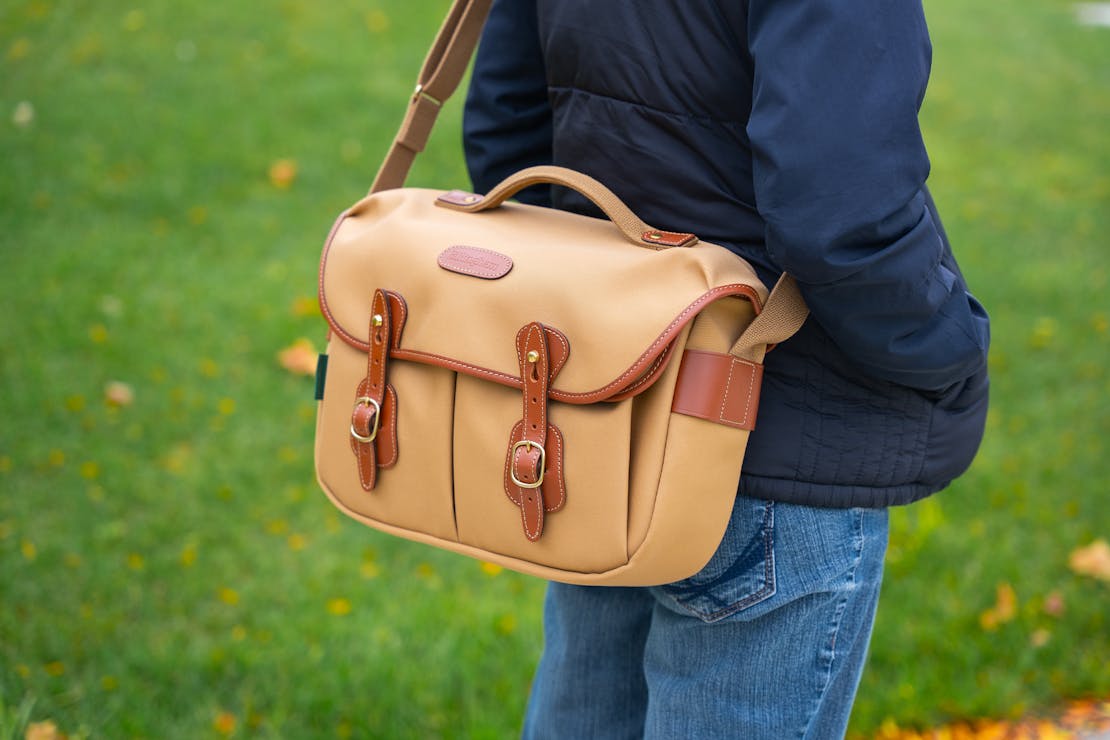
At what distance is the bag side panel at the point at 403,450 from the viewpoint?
1597mm

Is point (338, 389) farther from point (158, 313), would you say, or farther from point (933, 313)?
point (158, 313)

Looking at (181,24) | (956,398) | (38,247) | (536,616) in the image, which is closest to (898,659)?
(536,616)

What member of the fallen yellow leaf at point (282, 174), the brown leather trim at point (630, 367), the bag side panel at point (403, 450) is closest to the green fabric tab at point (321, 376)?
the bag side panel at point (403, 450)

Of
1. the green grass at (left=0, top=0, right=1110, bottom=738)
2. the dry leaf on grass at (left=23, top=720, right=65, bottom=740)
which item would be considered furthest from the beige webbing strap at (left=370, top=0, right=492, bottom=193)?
the dry leaf on grass at (left=23, top=720, right=65, bottom=740)

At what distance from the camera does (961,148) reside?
668 cm

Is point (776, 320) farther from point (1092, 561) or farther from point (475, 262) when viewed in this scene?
point (1092, 561)

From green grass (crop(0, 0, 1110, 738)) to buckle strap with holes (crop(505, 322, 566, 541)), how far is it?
136 cm

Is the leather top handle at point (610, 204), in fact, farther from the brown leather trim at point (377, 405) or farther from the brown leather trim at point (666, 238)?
the brown leather trim at point (377, 405)

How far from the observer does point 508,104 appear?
1.85 meters

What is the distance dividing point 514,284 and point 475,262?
0.08m

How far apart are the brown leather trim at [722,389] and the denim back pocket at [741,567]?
146 millimetres

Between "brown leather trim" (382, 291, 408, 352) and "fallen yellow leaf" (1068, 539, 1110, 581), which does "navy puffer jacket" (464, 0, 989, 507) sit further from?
"fallen yellow leaf" (1068, 539, 1110, 581)

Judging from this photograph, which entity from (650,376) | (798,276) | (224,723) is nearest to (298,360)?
(224,723)

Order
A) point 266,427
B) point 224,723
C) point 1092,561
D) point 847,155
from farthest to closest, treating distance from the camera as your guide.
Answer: point 266,427, point 1092,561, point 224,723, point 847,155
